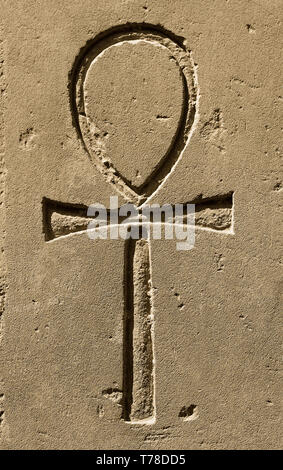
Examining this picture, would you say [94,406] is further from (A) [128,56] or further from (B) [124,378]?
(A) [128,56]

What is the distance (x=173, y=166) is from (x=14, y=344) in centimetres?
75

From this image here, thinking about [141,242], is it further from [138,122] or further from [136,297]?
[138,122]

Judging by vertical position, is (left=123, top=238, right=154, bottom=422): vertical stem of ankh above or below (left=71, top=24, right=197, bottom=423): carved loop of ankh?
below

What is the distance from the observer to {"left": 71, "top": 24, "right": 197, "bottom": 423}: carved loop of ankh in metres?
1.73

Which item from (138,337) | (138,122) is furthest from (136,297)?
(138,122)

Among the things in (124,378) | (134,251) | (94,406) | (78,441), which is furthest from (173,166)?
(78,441)

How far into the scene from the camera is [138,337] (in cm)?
177

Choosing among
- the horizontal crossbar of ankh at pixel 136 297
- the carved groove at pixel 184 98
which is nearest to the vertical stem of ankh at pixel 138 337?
the horizontal crossbar of ankh at pixel 136 297

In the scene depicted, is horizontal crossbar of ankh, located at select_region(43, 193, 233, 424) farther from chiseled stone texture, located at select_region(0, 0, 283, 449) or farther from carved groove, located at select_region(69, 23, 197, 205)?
carved groove, located at select_region(69, 23, 197, 205)

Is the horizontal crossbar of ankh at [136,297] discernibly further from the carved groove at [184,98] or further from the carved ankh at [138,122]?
the carved groove at [184,98]

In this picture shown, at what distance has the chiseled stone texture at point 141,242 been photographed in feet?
5.68

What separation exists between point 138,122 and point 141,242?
1.21 feet

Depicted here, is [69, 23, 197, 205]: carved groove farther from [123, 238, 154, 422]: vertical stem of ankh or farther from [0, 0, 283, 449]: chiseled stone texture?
[123, 238, 154, 422]: vertical stem of ankh

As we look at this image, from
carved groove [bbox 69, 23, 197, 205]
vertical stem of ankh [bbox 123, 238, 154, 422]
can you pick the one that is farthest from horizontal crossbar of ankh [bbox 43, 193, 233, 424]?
carved groove [bbox 69, 23, 197, 205]
